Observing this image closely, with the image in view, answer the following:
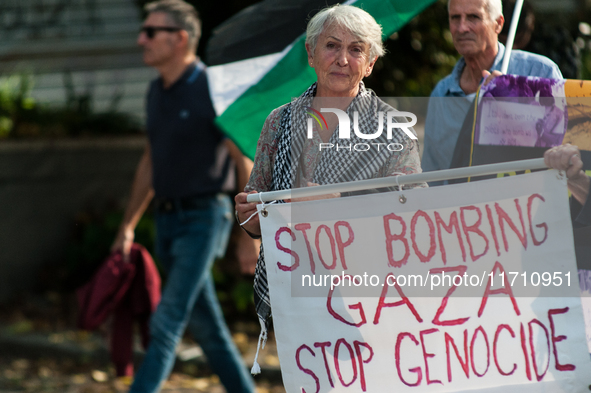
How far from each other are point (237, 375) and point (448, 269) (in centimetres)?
216

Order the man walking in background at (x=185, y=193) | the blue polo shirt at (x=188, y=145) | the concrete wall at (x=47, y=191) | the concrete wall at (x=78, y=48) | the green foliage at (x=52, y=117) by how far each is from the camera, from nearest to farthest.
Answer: the man walking in background at (x=185, y=193), the blue polo shirt at (x=188, y=145), the concrete wall at (x=47, y=191), the green foliage at (x=52, y=117), the concrete wall at (x=78, y=48)

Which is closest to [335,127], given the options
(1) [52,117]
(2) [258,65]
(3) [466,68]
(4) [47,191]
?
(3) [466,68]

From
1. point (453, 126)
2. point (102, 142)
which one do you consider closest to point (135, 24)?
point (102, 142)

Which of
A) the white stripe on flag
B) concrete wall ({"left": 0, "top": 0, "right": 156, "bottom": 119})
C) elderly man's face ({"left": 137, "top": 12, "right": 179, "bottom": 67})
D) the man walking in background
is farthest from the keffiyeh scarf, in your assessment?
concrete wall ({"left": 0, "top": 0, "right": 156, "bottom": 119})

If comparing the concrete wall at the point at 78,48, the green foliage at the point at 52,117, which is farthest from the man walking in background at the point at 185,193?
the concrete wall at the point at 78,48

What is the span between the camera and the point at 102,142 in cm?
713

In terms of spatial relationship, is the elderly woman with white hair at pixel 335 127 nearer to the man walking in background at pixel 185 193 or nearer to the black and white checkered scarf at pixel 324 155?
the black and white checkered scarf at pixel 324 155

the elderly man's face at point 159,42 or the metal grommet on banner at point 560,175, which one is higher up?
the elderly man's face at point 159,42

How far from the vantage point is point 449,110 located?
114 inches

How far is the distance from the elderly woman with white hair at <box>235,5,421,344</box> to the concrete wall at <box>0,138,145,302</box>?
16.1 feet

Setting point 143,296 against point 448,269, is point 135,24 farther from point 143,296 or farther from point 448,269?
point 448,269

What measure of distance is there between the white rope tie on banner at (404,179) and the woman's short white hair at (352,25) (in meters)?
0.46

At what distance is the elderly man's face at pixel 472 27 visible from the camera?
2.67 metres

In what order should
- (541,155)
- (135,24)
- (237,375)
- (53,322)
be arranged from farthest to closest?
(135,24) < (53,322) < (237,375) < (541,155)
